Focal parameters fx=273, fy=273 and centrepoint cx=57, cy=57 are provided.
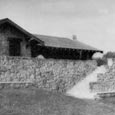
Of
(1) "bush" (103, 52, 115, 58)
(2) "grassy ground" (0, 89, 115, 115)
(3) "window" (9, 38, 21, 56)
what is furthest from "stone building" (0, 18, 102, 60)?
(1) "bush" (103, 52, 115, 58)

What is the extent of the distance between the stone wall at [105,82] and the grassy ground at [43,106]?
4630 millimetres

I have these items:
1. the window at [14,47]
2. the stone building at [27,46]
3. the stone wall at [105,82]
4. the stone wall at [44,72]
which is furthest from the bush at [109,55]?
the window at [14,47]

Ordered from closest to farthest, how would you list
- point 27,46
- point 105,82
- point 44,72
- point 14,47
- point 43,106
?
point 43,106 → point 44,72 → point 105,82 → point 14,47 → point 27,46

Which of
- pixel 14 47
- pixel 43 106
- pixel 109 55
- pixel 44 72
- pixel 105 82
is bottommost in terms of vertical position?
pixel 43 106

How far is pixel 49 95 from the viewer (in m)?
17.5

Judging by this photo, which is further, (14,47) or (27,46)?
(27,46)

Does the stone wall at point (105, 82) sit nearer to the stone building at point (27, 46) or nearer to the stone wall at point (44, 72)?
the stone wall at point (44, 72)

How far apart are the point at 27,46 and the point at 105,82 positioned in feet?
24.7

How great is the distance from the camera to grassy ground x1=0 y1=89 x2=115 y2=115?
13.5 metres

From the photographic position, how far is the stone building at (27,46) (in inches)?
915

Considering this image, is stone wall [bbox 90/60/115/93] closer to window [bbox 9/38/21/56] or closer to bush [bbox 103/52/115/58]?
window [bbox 9/38/21/56]

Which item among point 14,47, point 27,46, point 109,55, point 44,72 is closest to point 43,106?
point 44,72

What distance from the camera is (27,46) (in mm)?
24406

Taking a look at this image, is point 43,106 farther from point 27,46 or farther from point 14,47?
point 27,46
